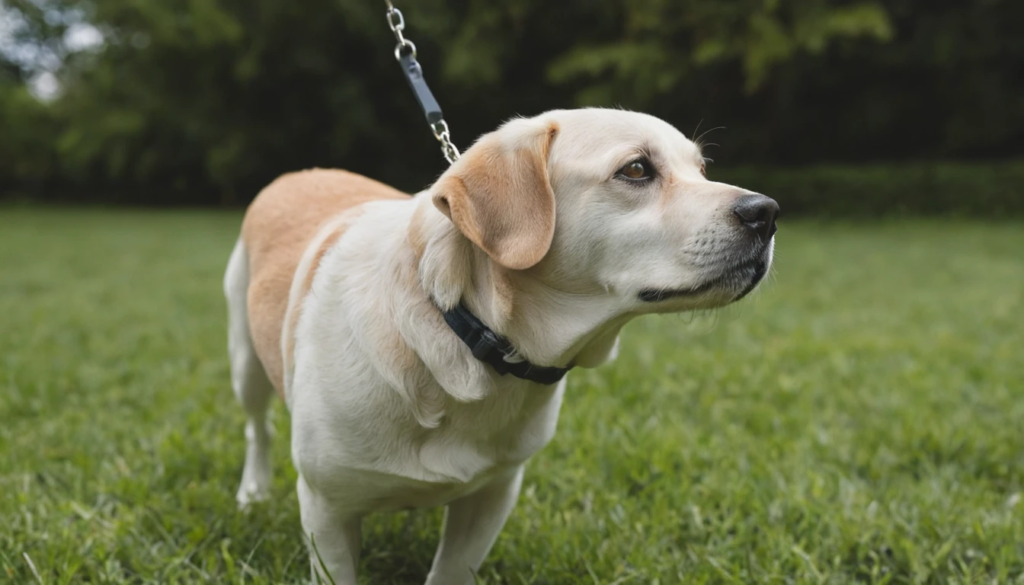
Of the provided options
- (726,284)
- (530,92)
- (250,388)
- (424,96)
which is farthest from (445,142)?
(530,92)

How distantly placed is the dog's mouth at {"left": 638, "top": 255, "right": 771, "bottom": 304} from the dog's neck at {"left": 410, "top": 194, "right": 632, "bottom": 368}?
0.12 m

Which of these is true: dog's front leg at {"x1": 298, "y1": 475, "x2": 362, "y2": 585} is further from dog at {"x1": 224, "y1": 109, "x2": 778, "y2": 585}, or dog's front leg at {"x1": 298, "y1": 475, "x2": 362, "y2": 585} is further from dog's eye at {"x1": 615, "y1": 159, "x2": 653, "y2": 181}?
dog's eye at {"x1": 615, "y1": 159, "x2": 653, "y2": 181}

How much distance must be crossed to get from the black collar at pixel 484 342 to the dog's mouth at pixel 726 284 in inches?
14.3

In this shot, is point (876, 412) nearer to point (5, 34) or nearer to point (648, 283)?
point (648, 283)

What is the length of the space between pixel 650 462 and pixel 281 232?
5.82ft

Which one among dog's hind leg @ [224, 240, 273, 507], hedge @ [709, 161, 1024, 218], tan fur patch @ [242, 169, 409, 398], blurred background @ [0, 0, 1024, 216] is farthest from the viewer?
blurred background @ [0, 0, 1024, 216]

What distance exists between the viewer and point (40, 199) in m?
30.2

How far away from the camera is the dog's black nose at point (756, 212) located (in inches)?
84.4

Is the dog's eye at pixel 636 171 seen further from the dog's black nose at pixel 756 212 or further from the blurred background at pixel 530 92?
the blurred background at pixel 530 92

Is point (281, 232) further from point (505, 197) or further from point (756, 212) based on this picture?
point (756, 212)

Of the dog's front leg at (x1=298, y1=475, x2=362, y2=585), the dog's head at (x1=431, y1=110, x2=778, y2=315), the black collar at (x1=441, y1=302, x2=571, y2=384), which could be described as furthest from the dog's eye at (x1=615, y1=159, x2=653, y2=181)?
the dog's front leg at (x1=298, y1=475, x2=362, y2=585)

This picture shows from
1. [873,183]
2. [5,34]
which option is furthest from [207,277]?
[5,34]

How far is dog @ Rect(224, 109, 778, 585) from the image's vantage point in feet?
7.13

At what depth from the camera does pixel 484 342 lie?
2.20m
